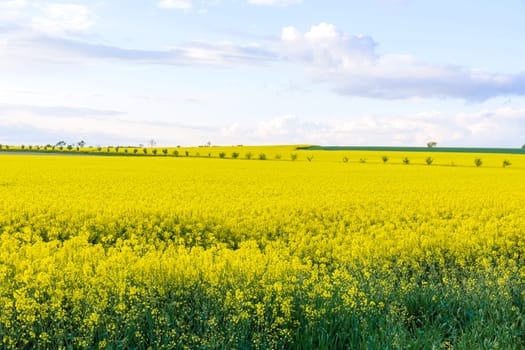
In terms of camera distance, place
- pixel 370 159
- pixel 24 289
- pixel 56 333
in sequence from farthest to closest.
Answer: pixel 370 159, pixel 24 289, pixel 56 333

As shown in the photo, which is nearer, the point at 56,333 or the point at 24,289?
the point at 56,333

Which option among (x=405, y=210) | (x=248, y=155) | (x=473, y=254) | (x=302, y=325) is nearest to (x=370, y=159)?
(x=248, y=155)

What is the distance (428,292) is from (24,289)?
597 centimetres

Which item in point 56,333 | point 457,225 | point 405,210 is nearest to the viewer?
point 56,333

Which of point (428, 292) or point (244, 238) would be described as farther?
point (244, 238)

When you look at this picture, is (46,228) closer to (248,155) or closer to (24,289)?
(24,289)

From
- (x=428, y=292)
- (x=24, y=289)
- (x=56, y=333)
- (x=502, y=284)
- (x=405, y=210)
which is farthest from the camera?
(x=405, y=210)

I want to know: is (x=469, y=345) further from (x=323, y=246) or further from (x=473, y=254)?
(x=473, y=254)

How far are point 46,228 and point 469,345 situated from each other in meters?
11.1

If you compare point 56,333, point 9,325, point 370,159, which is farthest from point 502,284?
point 370,159

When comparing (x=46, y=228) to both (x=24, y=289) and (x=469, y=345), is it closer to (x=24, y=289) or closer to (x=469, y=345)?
(x=24, y=289)

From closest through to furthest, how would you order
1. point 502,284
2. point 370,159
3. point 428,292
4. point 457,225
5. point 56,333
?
point 56,333, point 428,292, point 502,284, point 457,225, point 370,159

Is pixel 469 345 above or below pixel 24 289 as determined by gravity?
below

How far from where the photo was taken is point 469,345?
591cm
